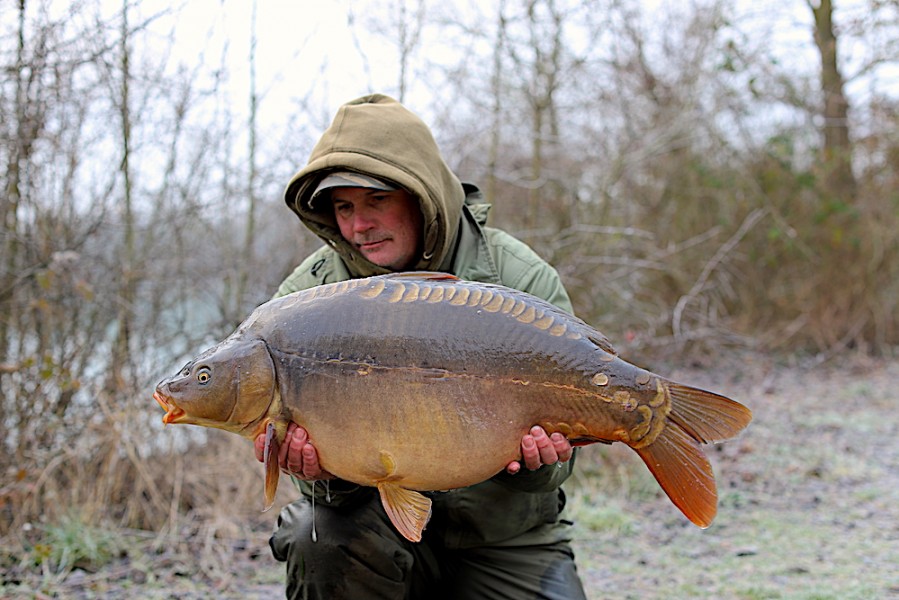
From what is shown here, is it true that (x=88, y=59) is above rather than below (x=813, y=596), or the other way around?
above

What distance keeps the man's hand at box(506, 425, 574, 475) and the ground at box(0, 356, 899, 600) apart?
1.33 m

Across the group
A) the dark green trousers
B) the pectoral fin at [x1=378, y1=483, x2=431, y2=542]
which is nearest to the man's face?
the dark green trousers

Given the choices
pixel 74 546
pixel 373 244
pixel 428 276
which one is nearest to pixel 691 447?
pixel 428 276

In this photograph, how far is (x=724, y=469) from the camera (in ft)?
14.8

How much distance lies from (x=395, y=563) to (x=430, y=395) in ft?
2.36

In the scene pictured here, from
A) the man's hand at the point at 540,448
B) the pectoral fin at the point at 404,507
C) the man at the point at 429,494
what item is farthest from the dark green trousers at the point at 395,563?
the man's hand at the point at 540,448

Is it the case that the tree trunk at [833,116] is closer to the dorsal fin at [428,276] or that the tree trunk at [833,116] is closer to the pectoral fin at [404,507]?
the dorsal fin at [428,276]

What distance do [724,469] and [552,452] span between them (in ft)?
10.2

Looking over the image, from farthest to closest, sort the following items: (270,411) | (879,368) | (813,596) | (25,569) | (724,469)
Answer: (879,368) < (724,469) < (25,569) < (813,596) < (270,411)

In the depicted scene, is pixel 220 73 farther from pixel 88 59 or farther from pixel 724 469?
pixel 724 469

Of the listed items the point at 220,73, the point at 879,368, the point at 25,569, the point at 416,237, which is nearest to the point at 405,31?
the point at 220,73

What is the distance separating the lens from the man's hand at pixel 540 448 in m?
1.73

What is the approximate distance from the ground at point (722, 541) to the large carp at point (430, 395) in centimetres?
139

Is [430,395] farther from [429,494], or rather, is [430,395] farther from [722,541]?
[722,541]
